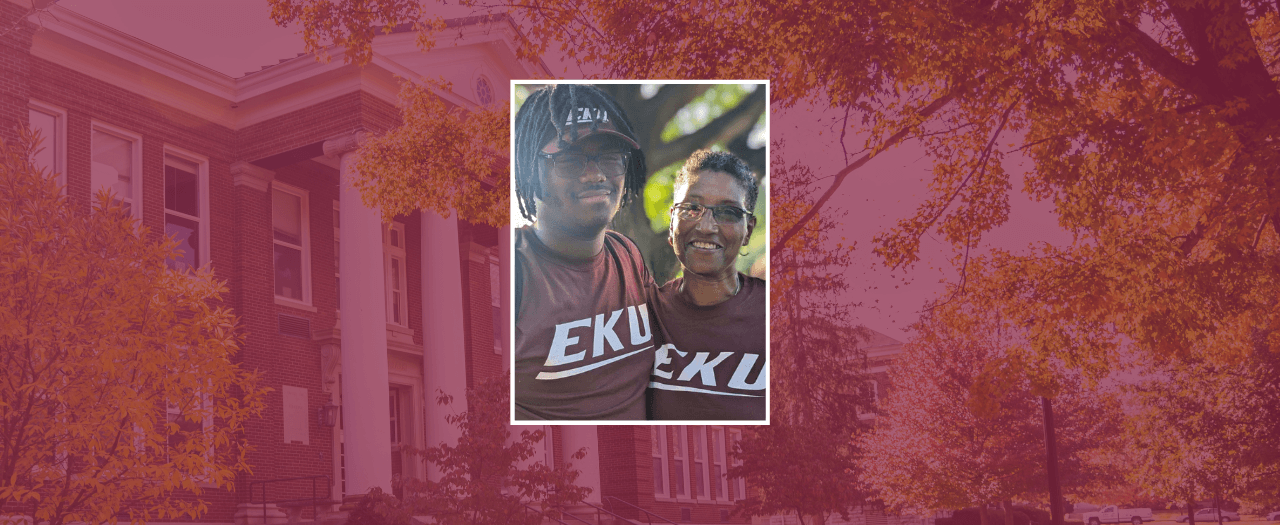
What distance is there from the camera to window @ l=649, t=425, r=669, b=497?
1382 inches

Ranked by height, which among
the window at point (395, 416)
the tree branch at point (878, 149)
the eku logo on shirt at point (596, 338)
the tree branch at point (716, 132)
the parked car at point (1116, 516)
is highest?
the tree branch at point (878, 149)

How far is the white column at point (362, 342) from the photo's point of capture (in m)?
21.2

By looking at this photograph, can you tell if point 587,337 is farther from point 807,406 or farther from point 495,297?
point 807,406

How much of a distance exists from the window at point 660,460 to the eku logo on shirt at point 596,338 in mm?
27412

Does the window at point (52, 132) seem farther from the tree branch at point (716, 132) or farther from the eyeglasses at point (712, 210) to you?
→ the eyeglasses at point (712, 210)

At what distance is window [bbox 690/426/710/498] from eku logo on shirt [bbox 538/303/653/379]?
30.9 metres

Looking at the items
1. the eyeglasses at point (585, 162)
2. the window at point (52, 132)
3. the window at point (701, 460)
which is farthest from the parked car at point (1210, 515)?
the eyeglasses at point (585, 162)

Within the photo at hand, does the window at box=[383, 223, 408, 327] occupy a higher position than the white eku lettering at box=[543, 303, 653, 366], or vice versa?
the window at box=[383, 223, 408, 327]

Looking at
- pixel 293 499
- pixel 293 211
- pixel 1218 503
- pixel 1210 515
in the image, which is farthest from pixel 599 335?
pixel 1210 515

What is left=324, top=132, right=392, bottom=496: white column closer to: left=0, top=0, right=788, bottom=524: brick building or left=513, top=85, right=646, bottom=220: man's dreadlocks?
left=0, top=0, right=788, bottom=524: brick building

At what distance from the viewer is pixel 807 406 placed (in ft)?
133

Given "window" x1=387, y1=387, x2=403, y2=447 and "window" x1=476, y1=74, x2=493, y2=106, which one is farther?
"window" x1=387, y1=387, x2=403, y2=447

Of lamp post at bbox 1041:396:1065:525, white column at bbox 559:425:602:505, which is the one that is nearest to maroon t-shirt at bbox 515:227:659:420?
lamp post at bbox 1041:396:1065:525

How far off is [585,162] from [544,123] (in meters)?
0.37
